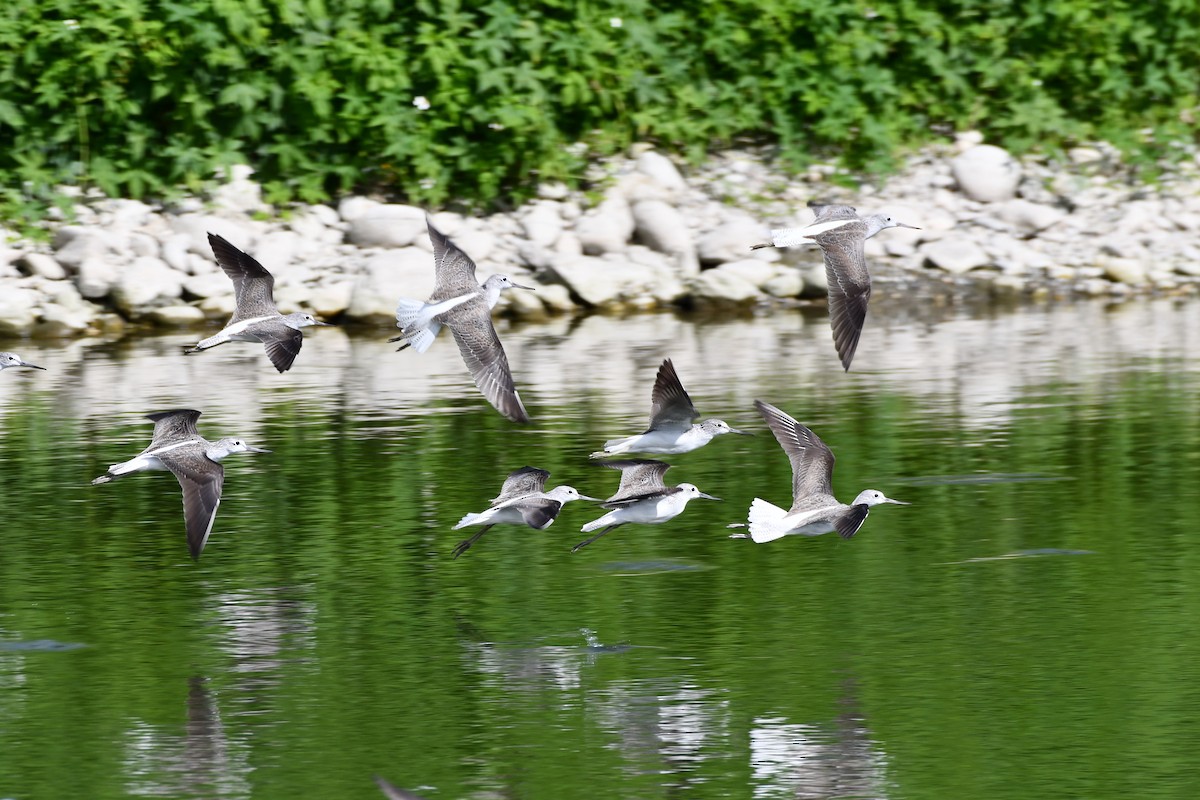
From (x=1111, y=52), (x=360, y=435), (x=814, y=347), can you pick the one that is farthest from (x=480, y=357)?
(x=1111, y=52)

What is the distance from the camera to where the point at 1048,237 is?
22578mm

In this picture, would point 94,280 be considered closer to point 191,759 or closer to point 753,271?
point 753,271

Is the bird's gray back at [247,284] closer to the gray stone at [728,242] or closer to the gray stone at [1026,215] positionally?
the gray stone at [728,242]

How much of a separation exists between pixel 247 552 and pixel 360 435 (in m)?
3.33

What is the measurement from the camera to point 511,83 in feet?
74.2

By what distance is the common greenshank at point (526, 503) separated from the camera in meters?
9.40

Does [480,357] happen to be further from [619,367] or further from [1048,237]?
[1048,237]

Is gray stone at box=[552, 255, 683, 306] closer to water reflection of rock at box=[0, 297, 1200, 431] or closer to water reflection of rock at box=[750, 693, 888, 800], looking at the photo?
water reflection of rock at box=[0, 297, 1200, 431]

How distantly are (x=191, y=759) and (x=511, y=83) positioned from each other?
1558 cm

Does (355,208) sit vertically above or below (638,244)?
above

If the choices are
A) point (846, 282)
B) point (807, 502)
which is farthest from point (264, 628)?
point (846, 282)

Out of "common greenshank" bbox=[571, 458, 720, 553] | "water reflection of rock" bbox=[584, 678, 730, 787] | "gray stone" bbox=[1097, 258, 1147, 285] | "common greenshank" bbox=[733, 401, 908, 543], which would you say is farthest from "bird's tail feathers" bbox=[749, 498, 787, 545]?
"gray stone" bbox=[1097, 258, 1147, 285]

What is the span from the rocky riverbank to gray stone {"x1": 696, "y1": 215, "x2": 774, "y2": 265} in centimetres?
2

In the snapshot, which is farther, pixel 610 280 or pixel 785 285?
pixel 785 285
